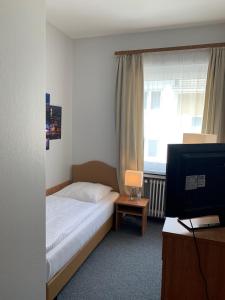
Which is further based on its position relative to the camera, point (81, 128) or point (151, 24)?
point (81, 128)

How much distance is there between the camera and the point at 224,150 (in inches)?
57.9

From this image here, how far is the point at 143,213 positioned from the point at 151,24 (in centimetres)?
256

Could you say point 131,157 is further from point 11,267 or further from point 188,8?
point 11,267

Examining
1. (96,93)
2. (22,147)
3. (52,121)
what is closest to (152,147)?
(96,93)

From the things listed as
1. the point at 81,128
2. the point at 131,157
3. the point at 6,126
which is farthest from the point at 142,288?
the point at 81,128

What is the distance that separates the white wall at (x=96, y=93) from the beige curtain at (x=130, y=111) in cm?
19

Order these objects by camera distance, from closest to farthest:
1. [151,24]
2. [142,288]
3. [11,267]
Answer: [11,267], [142,288], [151,24]

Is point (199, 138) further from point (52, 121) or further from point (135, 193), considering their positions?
point (52, 121)

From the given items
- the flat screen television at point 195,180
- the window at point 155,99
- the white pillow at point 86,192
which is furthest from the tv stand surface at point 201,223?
the window at point 155,99

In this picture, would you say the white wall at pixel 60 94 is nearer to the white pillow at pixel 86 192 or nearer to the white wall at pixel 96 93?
the white wall at pixel 96 93

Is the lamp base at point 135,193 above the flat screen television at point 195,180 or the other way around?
the other way around

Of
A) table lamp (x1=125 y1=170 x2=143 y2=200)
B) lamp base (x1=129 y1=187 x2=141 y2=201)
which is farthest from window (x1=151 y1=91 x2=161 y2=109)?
lamp base (x1=129 y1=187 x2=141 y2=201)

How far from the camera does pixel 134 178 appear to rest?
340cm

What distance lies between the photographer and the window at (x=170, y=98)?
130 inches
